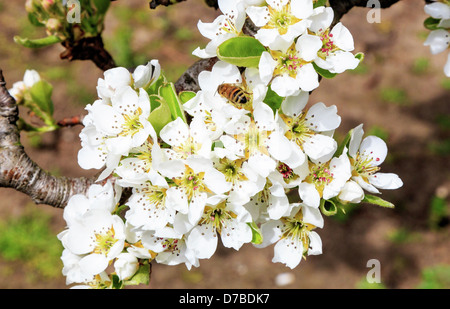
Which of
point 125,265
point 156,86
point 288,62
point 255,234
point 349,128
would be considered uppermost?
point 288,62

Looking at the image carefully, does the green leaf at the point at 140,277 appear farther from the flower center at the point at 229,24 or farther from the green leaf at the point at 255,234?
the flower center at the point at 229,24

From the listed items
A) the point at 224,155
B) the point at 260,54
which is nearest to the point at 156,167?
the point at 224,155

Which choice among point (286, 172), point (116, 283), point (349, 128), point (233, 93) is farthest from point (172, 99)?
point (349, 128)

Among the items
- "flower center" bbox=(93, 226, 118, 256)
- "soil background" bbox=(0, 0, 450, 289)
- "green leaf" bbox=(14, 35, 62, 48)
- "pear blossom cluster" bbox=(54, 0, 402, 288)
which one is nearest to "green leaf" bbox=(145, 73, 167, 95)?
"pear blossom cluster" bbox=(54, 0, 402, 288)

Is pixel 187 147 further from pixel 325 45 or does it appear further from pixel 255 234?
pixel 325 45

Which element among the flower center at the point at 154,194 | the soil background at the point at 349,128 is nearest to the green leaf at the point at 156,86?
the flower center at the point at 154,194

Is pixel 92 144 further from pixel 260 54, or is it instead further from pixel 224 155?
pixel 260 54

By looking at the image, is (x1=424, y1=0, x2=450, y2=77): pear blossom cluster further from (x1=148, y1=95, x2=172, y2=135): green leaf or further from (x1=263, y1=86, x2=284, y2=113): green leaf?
(x1=148, y1=95, x2=172, y2=135): green leaf
